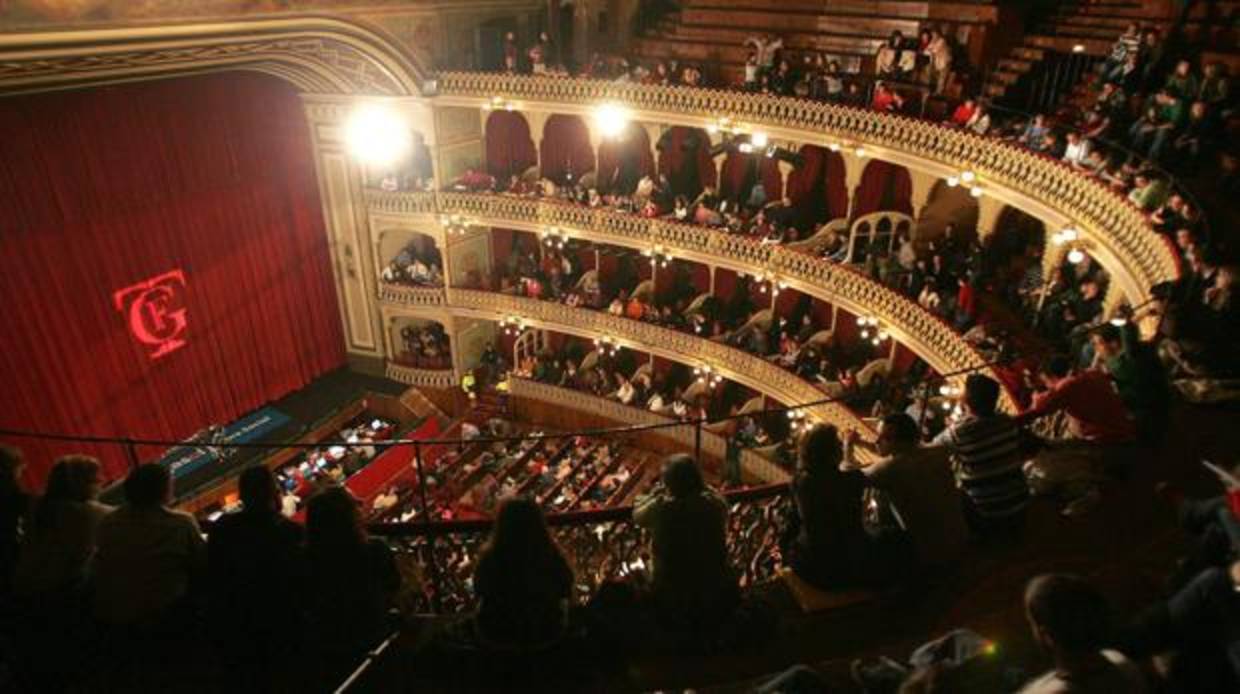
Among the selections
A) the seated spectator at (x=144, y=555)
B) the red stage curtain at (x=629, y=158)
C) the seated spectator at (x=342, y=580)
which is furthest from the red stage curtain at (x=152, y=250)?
the seated spectator at (x=342, y=580)

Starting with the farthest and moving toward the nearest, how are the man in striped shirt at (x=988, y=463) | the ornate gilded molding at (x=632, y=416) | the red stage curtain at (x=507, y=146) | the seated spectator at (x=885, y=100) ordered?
the red stage curtain at (x=507, y=146) → the ornate gilded molding at (x=632, y=416) → the seated spectator at (x=885, y=100) → the man in striped shirt at (x=988, y=463)

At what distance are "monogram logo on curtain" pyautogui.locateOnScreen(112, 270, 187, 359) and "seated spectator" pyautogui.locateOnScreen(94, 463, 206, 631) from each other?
13123mm

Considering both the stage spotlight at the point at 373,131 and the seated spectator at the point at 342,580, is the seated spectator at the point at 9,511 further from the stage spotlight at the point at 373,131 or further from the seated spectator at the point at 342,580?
the stage spotlight at the point at 373,131

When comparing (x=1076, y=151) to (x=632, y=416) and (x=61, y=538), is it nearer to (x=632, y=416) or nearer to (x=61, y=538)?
(x=632, y=416)

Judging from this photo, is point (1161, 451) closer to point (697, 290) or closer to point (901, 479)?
point (901, 479)

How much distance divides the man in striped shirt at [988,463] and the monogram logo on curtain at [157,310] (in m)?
15.8

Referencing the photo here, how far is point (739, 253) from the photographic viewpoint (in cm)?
1800

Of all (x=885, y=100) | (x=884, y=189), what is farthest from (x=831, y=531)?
(x=884, y=189)

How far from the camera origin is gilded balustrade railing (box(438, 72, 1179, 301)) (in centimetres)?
1009

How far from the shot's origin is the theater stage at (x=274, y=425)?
16422mm

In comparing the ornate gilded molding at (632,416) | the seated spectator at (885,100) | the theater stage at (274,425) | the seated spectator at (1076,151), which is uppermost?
the seated spectator at (885,100)

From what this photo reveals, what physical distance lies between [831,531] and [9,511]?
5.03 meters

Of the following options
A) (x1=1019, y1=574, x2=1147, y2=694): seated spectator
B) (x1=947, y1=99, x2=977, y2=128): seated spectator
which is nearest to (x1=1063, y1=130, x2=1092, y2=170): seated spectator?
(x1=947, y1=99, x2=977, y2=128): seated spectator

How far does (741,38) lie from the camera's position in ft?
60.3
